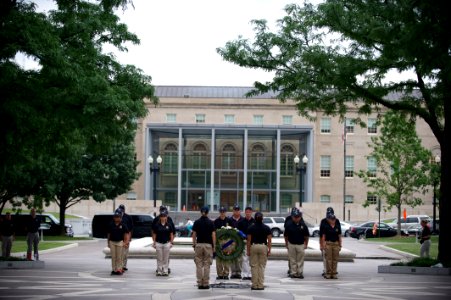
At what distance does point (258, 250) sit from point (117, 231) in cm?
507

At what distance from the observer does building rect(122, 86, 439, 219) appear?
263 feet

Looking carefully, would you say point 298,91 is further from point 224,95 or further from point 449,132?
point 224,95

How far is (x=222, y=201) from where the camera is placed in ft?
276

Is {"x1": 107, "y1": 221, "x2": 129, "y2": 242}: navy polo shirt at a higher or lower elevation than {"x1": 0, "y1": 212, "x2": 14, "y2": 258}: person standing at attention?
higher

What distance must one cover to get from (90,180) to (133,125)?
979 inches

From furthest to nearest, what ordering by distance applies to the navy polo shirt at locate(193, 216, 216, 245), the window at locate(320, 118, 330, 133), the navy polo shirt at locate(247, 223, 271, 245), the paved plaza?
the window at locate(320, 118, 330, 133), the navy polo shirt at locate(193, 216, 216, 245), the navy polo shirt at locate(247, 223, 271, 245), the paved plaza

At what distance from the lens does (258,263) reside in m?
17.6

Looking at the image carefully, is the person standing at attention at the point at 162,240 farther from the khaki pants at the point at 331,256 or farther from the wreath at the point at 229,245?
the khaki pants at the point at 331,256

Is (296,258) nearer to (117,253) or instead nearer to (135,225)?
(117,253)

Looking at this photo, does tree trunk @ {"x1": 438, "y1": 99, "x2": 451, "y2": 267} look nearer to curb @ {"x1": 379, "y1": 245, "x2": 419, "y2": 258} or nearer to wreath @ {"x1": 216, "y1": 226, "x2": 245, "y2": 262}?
wreath @ {"x1": 216, "y1": 226, "x2": 245, "y2": 262}

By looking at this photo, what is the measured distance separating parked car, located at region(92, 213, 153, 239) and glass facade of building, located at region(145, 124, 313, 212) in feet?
90.2

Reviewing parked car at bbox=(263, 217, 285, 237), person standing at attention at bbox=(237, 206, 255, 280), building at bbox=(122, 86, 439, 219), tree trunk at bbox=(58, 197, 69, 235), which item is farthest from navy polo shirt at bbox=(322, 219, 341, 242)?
building at bbox=(122, 86, 439, 219)

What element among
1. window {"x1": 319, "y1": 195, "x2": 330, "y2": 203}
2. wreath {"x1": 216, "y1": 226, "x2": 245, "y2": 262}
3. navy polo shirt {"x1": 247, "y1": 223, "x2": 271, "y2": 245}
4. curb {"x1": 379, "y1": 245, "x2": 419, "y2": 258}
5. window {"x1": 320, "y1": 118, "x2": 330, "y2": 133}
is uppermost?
window {"x1": 320, "y1": 118, "x2": 330, "y2": 133}

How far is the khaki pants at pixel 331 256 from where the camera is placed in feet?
68.9
